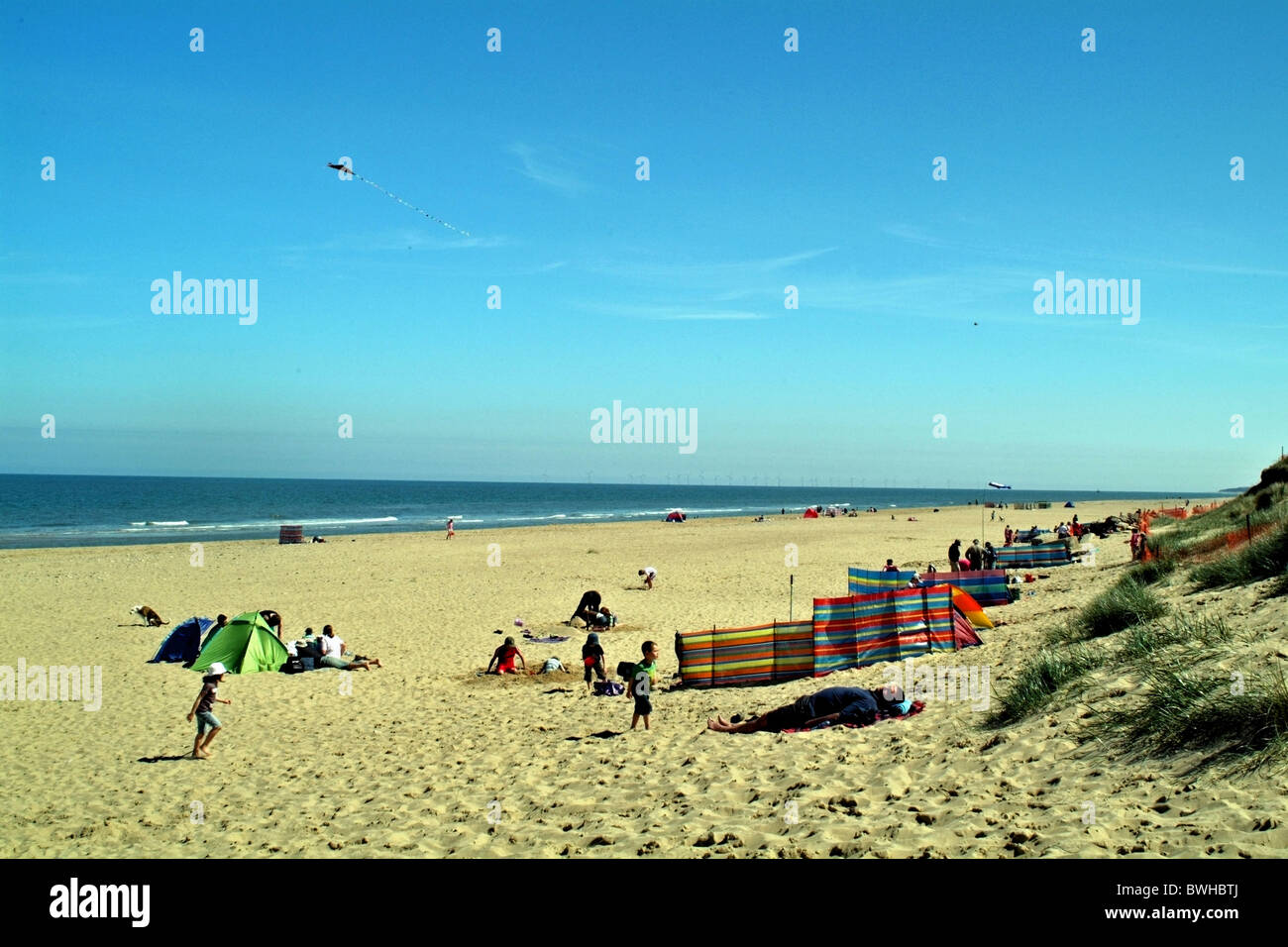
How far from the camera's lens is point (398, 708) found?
12766 millimetres

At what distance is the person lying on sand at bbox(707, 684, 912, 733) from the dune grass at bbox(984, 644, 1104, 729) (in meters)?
1.20

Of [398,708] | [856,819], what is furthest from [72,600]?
[856,819]

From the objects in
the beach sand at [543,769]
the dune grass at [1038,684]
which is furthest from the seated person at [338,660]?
the dune grass at [1038,684]

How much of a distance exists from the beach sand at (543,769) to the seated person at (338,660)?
260mm

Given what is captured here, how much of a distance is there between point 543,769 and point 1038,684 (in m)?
5.45

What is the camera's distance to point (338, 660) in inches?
604

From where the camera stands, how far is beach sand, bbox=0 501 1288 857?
6062 millimetres

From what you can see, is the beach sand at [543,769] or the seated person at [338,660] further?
the seated person at [338,660]

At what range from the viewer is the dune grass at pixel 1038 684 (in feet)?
27.6

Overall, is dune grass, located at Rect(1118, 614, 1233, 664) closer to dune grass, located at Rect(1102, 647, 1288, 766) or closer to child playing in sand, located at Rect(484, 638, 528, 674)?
dune grass, located at Rect(1102, 647, 1288, 766)

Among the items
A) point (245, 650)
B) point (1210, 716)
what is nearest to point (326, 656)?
point (245, 650)

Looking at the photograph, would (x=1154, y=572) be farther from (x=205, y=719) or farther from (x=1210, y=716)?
(x=205, y=719)

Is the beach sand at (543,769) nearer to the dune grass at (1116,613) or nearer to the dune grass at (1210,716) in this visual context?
the dune grass at (1210,716)
